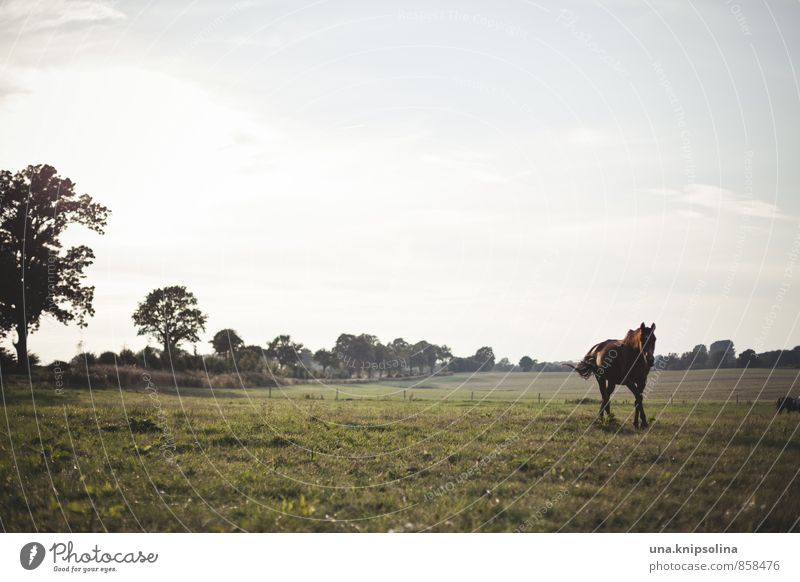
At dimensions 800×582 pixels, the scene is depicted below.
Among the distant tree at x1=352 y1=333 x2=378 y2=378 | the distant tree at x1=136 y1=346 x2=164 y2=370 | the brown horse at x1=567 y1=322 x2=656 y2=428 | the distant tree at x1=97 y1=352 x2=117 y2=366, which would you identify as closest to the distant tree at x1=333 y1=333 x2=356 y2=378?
the distant tree at x1=352 y1=333 x2=378 y2=378

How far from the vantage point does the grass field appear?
1436 centimetres

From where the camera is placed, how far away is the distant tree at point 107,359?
47619 millimetres

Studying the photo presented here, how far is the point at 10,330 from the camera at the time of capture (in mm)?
35531

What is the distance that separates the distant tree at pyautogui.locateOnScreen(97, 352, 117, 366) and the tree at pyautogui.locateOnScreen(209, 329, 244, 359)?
54.2 ft

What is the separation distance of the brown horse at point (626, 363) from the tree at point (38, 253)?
25114 millimetres

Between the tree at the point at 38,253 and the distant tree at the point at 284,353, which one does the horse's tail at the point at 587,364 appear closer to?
the tree at the point at 38,253

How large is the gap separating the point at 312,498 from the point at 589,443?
30.0ft

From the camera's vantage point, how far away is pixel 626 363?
2145 centimetres

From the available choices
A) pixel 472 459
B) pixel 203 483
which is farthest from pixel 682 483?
pixel 203 483
